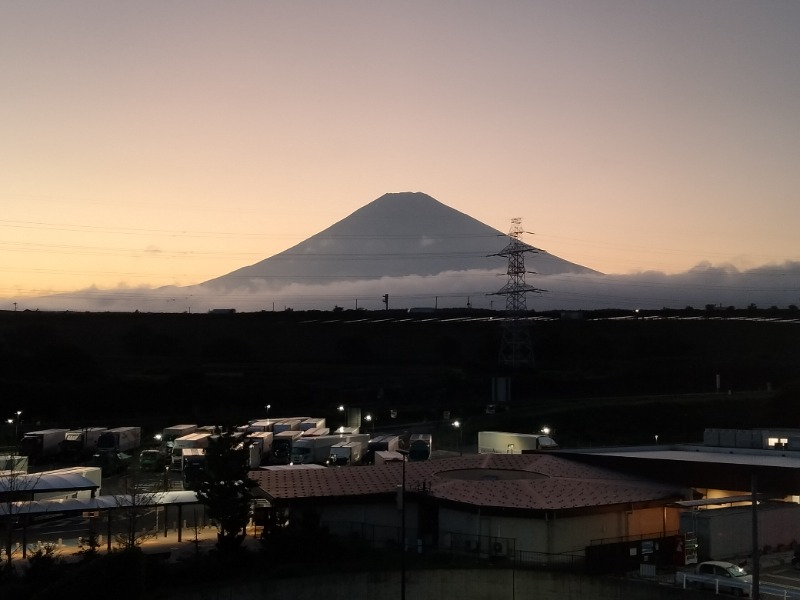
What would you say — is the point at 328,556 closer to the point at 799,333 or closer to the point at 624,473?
the point at 624,473

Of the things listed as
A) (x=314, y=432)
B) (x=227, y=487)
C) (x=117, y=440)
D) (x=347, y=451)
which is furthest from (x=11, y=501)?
(x=314, y=432)

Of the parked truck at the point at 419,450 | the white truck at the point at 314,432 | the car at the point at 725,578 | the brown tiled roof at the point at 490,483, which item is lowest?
the car at the point at 725,578

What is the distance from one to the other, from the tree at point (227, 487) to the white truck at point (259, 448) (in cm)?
1029

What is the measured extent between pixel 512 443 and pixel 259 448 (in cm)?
1107

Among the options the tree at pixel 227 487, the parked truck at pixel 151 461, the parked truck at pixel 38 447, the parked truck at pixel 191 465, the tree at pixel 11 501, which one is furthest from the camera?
the parked truck at pixel 38 447

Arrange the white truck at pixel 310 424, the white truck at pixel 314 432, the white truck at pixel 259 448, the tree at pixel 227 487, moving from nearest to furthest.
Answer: the tree at pixel 227 487 < the white truck at pixel 259 448 < the white truck at pixel 314 432 < the white truck at pixel 310 424

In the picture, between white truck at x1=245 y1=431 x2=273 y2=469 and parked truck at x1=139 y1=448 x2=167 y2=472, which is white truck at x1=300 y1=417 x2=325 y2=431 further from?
parked truck at x1=139 y1=448 x2=167 y2=472

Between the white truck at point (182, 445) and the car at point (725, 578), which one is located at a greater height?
the white truck at point (182, 445)

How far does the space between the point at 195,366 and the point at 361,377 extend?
15076mm

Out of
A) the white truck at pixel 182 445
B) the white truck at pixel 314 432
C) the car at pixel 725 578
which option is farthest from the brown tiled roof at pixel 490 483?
the white truck at pixel 314 432

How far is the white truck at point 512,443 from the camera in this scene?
36.1 metres

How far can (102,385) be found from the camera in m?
59.4

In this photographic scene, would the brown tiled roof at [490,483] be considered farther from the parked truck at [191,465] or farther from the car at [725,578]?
the car at [725,578]

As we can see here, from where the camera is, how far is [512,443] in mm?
36688
